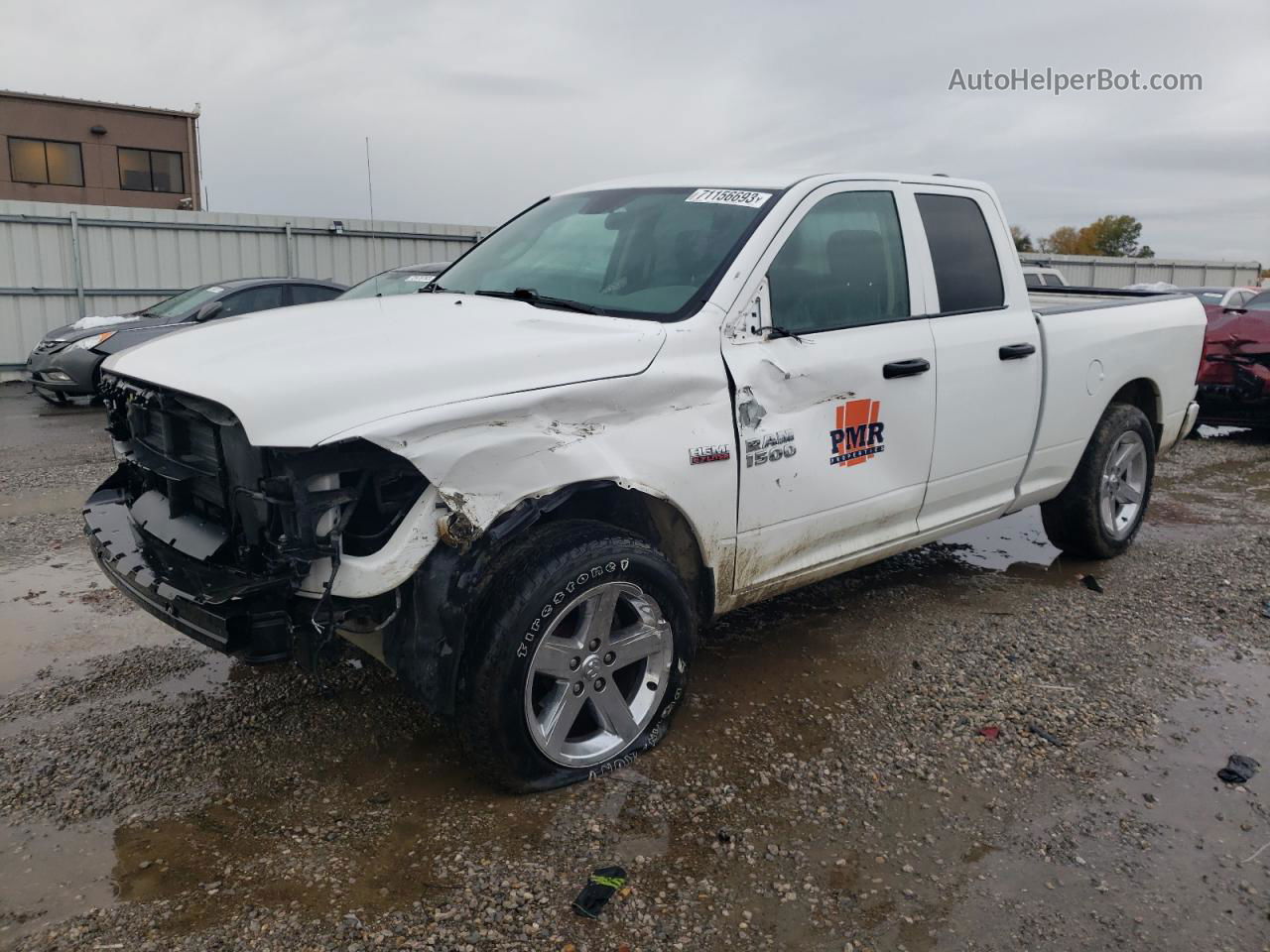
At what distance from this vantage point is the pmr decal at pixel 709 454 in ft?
10.5

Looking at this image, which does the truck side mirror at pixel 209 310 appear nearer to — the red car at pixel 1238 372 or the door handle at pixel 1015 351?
the door handle at pixel 1015 351

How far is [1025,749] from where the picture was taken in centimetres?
344

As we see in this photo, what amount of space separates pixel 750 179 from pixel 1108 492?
2960 millimetres

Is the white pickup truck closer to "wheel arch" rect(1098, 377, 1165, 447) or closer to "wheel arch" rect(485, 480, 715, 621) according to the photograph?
"wheel arch" rect(485, 480, 715, 621)

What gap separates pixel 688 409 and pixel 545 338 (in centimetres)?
51

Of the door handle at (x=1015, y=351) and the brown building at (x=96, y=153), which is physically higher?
→ the brown building at (x=96, y=153)

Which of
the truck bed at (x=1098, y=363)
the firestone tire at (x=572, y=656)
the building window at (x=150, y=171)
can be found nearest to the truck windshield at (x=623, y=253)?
the firestone tire at (x=572, y=656)

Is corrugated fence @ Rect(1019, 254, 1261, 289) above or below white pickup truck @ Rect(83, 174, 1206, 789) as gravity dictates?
above

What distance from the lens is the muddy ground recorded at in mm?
2523

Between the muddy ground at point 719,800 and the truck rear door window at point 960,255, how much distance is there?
150cm

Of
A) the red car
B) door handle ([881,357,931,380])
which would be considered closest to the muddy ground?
door handle ([881,357,931,380])

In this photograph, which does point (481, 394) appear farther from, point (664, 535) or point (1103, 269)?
point (1103, 269)

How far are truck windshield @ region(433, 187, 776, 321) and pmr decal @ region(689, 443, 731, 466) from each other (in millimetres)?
462

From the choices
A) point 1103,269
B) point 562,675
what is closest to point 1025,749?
point 562,675
